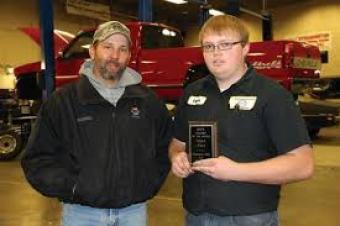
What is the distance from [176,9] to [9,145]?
756 inches

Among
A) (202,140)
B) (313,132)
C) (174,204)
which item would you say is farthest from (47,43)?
(202,140)

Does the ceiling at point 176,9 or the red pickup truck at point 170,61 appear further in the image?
the ceiling at point 176,9

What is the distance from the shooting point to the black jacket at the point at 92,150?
2.48 m

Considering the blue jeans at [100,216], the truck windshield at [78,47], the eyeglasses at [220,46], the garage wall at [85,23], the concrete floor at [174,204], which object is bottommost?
the concrete floor at [174,204]

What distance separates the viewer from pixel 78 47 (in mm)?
10914

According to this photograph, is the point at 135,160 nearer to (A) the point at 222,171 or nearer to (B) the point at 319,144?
(A) the point at 222,171

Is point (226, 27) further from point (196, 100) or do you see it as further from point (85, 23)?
point (85, 23)

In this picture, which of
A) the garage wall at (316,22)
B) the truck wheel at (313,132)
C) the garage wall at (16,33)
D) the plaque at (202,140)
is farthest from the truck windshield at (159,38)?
the garage wall at (316,22)

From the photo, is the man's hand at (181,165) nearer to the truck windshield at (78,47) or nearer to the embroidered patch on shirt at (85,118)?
the embroidered patch on shirt at (85,118)

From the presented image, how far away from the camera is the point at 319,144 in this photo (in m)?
12.5

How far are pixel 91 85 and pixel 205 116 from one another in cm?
67

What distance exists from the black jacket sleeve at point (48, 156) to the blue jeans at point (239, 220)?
66cm

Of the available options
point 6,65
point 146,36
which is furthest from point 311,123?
point 6,65

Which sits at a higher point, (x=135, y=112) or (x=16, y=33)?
(x=16, y=33)
